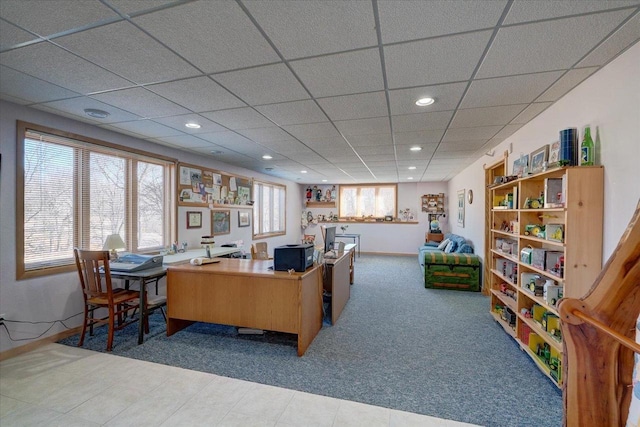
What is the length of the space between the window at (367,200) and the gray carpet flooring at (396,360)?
16.5ft

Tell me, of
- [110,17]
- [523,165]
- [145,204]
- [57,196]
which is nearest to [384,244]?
[523,165]

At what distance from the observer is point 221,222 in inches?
206

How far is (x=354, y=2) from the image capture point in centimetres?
124

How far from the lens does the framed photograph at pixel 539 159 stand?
7.64ft

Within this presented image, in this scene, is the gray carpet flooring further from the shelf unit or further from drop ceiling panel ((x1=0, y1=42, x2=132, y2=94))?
drop ceiling panel ((x1=0, y1=42, x2=132, y2=94))

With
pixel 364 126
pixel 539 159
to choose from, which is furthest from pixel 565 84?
pixel 364 126

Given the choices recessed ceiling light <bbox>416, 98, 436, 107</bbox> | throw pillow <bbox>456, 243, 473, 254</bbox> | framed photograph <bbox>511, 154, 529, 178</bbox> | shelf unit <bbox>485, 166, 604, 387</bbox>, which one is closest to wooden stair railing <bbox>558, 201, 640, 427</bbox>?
shelf unit <bbox>485, 166, 604, 387</bbox>

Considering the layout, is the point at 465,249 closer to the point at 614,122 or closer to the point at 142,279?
the point at 614,122

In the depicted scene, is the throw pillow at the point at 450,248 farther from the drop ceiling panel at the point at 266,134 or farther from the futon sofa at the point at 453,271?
the drop ceiling panel at the point at 266,134

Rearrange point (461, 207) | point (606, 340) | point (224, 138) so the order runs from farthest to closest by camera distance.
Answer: point (461, 207)
point (224, 138)
point (606, 340)

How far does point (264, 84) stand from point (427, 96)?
1.32 meters

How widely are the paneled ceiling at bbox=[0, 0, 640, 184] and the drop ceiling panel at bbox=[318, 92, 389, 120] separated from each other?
2 cm

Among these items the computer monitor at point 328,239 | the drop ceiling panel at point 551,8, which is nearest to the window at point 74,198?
the computer monitor at point 328,239

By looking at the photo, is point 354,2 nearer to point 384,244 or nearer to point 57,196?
point 57,196
